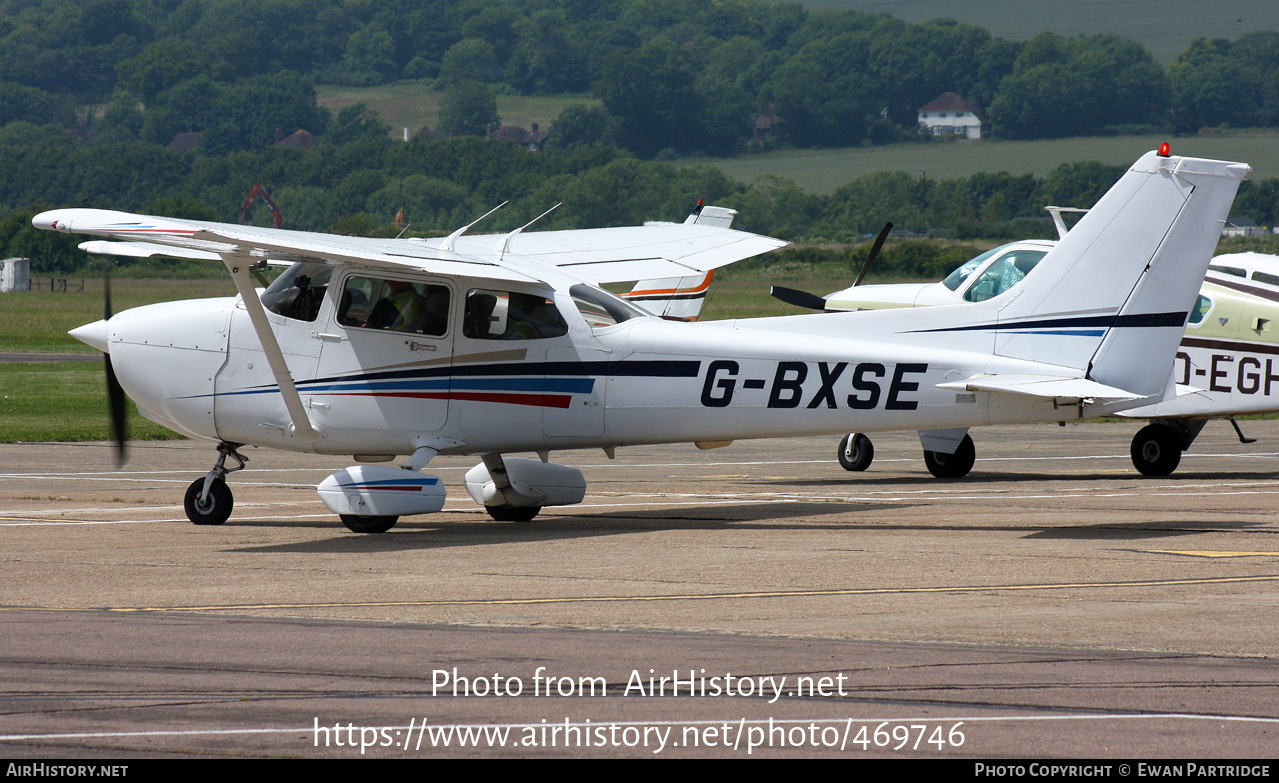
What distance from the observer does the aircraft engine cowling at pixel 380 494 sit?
424 inches

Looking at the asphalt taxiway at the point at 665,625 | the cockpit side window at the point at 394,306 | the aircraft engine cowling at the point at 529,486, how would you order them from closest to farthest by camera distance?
the asphalt taxiway at the point at 665,625
the cockpit side window at the point at 394,306
the aircraft engine cowling at the point at 529,486

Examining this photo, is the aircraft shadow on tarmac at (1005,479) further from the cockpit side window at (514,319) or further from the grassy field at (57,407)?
the grassy field at (57,407)

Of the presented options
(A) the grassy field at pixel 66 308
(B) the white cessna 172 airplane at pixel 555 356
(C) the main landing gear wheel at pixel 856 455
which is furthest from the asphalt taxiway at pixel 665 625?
(A) the grassy field at pixel 66 308

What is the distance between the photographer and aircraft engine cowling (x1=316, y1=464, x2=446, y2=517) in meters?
10.8

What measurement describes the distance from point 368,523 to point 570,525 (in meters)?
1.66

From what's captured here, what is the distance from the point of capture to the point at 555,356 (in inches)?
446

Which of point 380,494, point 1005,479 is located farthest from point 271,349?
point 1005,479

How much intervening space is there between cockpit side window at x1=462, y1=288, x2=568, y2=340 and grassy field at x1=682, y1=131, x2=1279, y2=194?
396ft

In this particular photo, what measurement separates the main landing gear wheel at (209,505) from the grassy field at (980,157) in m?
122

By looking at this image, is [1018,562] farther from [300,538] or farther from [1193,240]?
[300,538]

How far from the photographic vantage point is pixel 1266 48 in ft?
577

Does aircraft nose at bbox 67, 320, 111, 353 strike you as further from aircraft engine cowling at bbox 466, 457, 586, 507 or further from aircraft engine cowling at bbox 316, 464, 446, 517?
aircraft engine cowling at bbox 466, 457, 586, 507

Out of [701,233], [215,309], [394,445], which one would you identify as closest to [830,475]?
[701,233]

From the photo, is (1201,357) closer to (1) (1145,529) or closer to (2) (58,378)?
(1) (1145,529)
